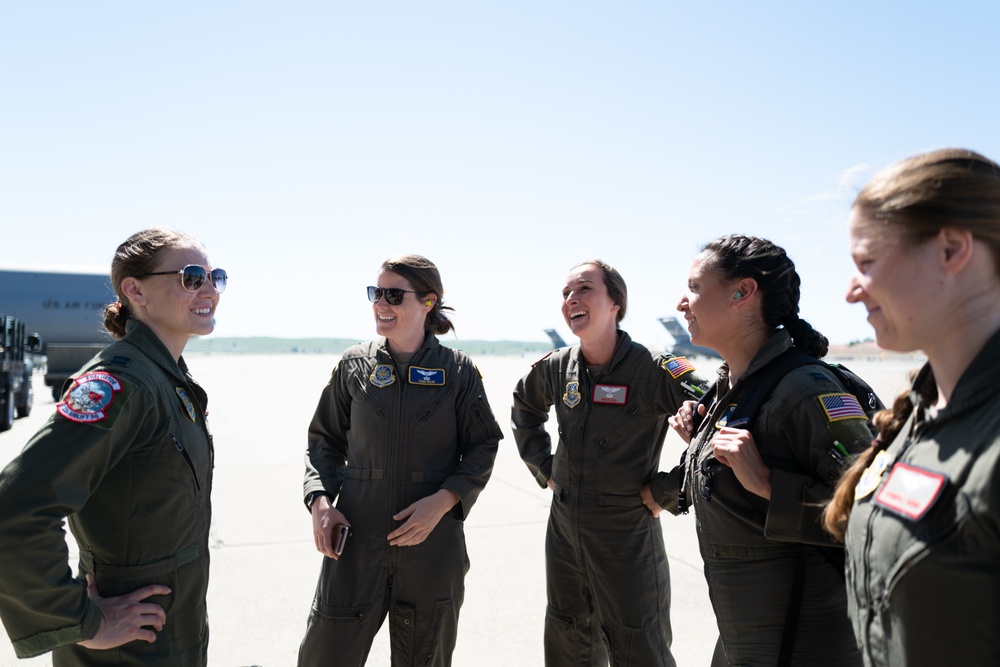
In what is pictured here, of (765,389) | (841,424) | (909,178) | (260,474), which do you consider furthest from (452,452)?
(260,474)

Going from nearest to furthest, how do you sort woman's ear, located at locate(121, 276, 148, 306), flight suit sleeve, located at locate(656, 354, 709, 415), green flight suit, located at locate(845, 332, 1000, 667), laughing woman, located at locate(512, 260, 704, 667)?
1. green flight suit, located at locate(845, 332, 1000, 667)
2. woman's ear, located at locate(121, 276, 148, 306)
3. laughing woman, located at locate(512, 260, 704, 667)
4. flight suit sleeve, located at locate(656, 354, 709, 415)

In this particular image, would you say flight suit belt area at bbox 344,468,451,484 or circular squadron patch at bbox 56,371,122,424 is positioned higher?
circular squadron patch at bbox 56,371,122,424

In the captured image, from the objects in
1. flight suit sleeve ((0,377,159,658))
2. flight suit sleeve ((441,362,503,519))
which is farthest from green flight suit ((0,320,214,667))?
flight suit sleeve ((441,362,503,519))

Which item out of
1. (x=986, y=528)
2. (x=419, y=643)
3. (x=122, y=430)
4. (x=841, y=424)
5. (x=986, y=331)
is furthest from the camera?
(x=419, y=643)

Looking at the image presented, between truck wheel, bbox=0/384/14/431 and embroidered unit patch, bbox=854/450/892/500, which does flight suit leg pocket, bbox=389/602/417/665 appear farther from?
truck wheel, bbox=0/384/14/431

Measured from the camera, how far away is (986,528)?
1.05 metres

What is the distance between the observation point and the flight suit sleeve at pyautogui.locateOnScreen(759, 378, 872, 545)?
192 cm

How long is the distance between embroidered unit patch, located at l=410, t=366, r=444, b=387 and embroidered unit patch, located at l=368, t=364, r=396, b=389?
10 cm

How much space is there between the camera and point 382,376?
3.12 meters

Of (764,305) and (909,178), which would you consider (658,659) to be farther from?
(909,178)

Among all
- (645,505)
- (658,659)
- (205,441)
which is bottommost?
(658,659)

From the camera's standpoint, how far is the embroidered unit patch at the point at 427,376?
311 cm

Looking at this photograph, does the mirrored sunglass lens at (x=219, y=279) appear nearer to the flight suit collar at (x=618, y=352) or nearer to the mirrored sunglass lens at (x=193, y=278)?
the mirrored sunglass lens at (x=193, y=278)

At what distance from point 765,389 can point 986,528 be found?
3.63 feet
